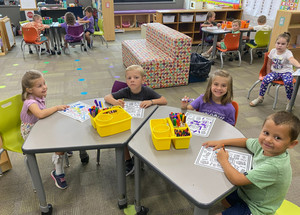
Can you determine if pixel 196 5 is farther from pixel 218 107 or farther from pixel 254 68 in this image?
pixel 218 107

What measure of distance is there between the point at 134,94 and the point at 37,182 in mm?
1009

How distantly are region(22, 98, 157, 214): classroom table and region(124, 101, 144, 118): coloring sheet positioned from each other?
1.9 inches

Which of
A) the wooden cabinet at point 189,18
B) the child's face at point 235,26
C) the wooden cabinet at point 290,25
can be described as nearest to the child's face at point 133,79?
the wooden cabinet at point 290,25

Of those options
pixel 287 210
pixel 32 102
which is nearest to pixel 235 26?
pixel 287 210

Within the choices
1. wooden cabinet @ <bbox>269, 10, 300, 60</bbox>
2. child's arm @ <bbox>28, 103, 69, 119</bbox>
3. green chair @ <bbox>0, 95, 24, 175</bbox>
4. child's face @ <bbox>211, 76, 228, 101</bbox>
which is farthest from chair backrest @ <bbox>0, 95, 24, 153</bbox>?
wooden cabinet @ <bbox>269, 10, 300, 60</bbox>

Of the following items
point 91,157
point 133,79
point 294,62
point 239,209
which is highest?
point 133,79

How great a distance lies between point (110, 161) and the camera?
2.37 metres

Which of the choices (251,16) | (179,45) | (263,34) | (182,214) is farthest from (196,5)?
(182,214)

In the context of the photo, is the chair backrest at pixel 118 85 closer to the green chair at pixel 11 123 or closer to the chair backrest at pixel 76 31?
the green chair at pixel 11 123

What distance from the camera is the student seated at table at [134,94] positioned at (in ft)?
6.41

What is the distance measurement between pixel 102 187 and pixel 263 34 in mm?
4724

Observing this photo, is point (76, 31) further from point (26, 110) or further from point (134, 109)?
point (134, 109)

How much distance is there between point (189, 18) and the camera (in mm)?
6398

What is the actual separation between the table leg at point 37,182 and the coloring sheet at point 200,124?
3.49 ft
